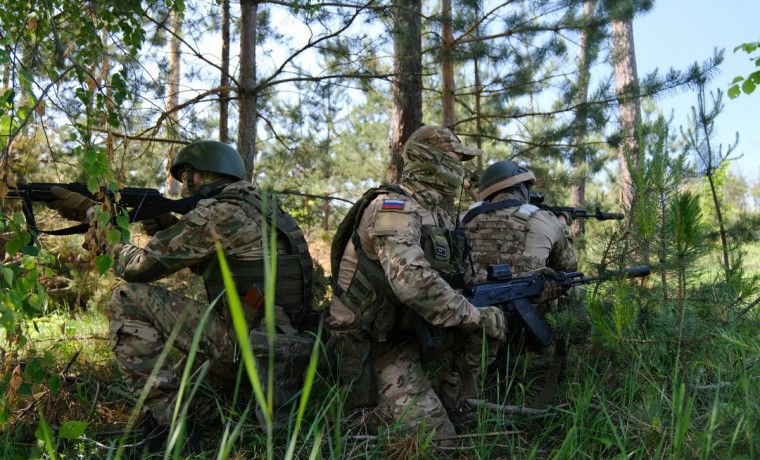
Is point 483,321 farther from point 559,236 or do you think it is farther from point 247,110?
point 247,110

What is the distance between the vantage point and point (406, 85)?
6242 mm

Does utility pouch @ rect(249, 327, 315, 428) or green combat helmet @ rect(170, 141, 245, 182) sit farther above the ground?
green combat helmet @ rect(170, 141, 245, 182)

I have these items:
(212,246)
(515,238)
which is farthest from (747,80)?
(212,246)

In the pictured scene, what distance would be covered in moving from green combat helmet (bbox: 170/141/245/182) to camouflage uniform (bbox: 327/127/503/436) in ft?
2.92

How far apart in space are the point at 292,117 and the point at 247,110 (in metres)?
0.94

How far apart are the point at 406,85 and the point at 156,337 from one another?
3640 millimetres

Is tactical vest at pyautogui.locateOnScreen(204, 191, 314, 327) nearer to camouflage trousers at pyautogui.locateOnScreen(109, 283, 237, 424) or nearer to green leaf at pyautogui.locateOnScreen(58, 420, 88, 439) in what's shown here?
camouflage trousers at pyautogui.locateOnScreen(109, 283, 237, 424)

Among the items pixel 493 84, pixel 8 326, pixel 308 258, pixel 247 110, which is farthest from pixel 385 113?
pixel 8 326

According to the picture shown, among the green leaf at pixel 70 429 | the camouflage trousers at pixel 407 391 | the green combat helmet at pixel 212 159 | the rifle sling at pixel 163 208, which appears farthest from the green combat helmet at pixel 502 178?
the green leaf at pixel 70 429

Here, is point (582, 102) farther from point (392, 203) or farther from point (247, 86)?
point (392, 203)

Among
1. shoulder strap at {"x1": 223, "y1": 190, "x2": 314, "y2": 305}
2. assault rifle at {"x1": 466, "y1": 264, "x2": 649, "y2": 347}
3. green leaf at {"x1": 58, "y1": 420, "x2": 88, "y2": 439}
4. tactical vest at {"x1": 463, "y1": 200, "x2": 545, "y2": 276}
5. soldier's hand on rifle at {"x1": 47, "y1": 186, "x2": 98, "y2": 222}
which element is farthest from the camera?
tactical vest at {"x1": 463, "y1": 200, "x2": 545, "y2": 276}

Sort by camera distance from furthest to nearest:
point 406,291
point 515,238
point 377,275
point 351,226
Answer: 1. point 515,238
2. point 351,226
3. point 377,275
4. point 406,291

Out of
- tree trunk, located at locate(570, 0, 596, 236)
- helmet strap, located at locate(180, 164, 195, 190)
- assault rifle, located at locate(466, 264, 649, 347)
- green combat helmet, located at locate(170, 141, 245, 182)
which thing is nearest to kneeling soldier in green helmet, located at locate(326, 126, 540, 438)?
assault rifle, located at locate(466, 264, 649, 347)

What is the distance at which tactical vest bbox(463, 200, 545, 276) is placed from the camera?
434cm
